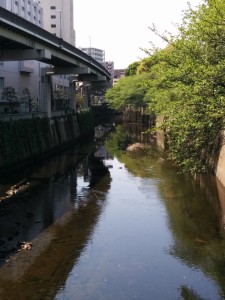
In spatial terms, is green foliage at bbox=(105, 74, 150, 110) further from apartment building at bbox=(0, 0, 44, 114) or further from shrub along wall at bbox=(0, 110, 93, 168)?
shrub along wall at bbox=(0, 110, 93, 168)

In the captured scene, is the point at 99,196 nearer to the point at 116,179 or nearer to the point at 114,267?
the point at 116,179

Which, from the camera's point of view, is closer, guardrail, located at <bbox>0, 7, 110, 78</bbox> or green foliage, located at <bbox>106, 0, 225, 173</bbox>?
green foliage, located at <bbox>106, 0, 225, 173</bbox>

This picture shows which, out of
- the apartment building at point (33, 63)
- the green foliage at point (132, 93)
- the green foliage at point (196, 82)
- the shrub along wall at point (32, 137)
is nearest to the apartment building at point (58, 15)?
the apartment building at point (33, 63)

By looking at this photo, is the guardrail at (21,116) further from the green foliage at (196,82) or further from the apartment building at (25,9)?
the apartment building at (25,9)

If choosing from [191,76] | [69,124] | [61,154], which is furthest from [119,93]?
[191,76]

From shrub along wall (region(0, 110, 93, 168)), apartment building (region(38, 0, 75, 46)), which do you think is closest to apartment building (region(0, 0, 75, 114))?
apartment building (region(38, 0, 75, 46))

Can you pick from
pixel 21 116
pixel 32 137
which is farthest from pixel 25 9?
pixel 32 137

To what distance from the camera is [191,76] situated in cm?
1966

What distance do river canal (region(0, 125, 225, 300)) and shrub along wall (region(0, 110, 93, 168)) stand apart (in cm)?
222

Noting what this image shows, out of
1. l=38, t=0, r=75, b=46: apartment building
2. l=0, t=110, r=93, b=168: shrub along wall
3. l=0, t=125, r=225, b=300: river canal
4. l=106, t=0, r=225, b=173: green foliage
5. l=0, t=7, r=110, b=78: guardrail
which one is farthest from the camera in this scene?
l=38, t=0, r=75, b=46: apartment building

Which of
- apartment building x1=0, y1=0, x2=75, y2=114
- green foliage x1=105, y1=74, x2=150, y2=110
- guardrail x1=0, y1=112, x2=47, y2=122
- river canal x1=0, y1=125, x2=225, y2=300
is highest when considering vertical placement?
apartment building x1=0, y1=0, x2=75, y2=114

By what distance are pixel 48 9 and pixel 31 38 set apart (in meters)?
105

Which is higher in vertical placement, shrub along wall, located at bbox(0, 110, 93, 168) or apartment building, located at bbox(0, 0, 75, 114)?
apartment building, located at bbox(0, 0, 75, 114)

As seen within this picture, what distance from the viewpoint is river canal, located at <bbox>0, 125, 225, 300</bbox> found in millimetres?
15055
